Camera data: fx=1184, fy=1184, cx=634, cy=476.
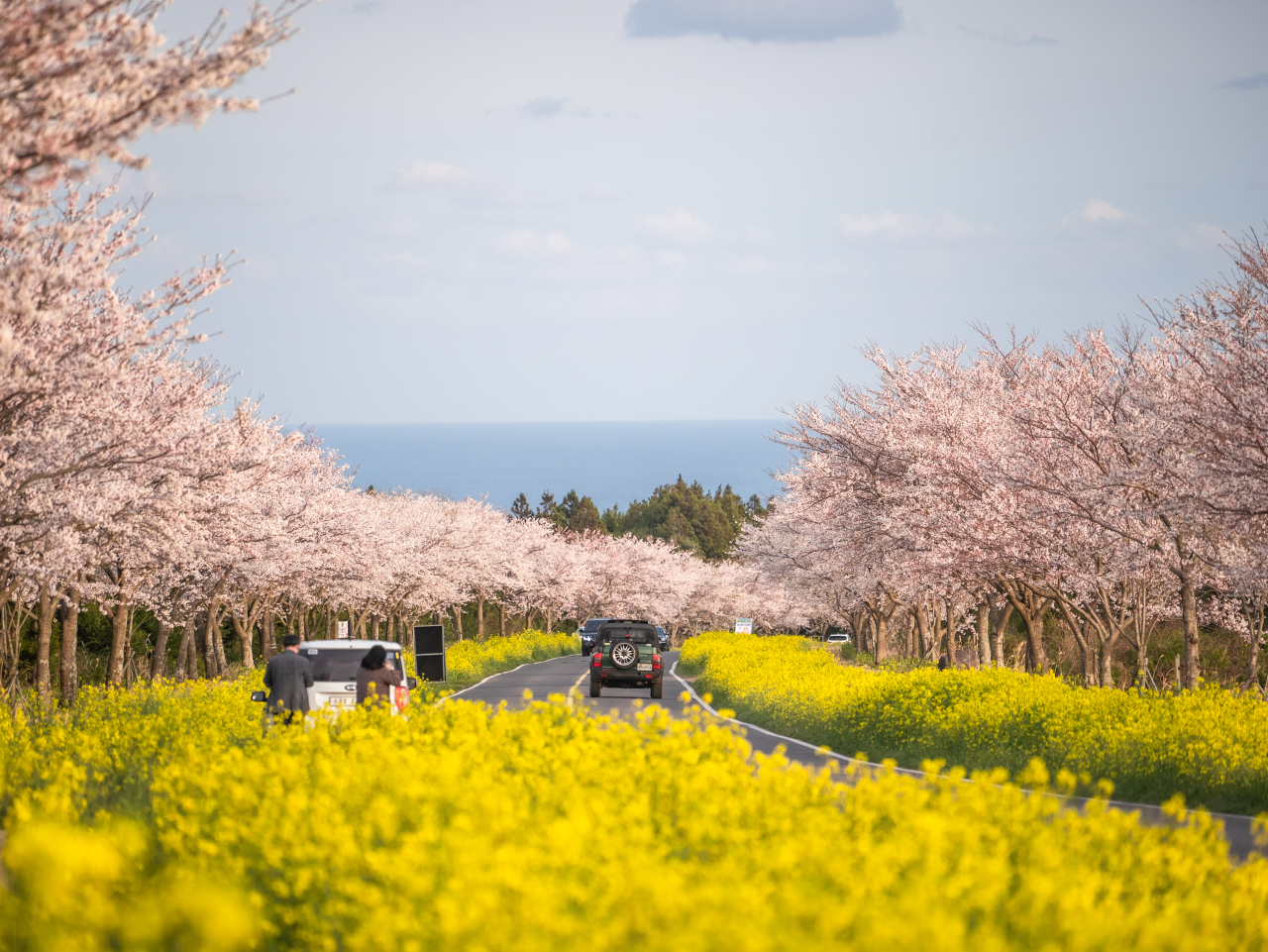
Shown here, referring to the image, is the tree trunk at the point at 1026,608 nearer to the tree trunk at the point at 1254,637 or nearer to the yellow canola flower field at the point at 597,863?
the tree trunk at the point at 1254,637

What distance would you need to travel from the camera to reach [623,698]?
28.6 meters

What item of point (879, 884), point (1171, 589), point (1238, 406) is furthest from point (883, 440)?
point (879, 884)

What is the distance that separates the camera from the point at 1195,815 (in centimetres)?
643

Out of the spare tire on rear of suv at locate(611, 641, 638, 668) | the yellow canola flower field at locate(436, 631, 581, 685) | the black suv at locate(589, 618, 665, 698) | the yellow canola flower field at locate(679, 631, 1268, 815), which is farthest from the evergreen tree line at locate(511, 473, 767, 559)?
the yellow canola flower field at locate(679, 631, 1268, 815)

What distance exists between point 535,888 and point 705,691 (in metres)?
27.2

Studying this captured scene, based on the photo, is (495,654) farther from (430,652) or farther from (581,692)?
(581,692)

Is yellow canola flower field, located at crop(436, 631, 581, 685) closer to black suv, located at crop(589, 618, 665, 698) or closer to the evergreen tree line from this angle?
black suv, located at crop(589, 618, 665, 698)

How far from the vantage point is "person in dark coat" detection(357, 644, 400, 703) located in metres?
14.2

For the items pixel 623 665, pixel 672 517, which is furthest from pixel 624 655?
pixel 672 517

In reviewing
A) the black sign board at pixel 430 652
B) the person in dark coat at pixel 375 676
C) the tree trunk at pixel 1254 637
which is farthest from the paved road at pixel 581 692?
the tree trunk at pixel 1254 637

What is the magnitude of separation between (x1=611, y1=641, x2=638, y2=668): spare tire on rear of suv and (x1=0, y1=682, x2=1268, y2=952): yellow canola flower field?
20.1 metres

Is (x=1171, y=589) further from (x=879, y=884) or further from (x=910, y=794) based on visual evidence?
(x=879, y=884)

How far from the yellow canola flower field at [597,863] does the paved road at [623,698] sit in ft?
8.08

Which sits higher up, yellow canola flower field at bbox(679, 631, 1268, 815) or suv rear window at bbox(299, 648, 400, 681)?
suv rear window at bbox(299, 648, 400, 681)
